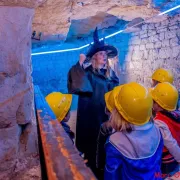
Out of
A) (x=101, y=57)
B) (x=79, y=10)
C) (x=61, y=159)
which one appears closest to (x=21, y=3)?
(x=61, y=159)

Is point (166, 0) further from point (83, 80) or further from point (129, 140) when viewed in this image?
point (129, 140)

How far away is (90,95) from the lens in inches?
93.4

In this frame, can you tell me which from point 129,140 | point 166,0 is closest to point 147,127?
point 129,140

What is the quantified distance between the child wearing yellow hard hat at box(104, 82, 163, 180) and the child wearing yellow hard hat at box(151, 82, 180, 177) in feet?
0.84

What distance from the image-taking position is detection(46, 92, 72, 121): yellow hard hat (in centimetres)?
228

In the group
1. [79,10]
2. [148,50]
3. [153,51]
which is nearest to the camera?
[79,10]

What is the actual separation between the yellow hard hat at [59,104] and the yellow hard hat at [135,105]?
0.86 meters

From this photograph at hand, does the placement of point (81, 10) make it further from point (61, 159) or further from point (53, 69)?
point (61, 159)

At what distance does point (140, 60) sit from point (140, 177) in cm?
382

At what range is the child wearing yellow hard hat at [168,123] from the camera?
176cm

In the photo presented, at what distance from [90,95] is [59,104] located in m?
0.35

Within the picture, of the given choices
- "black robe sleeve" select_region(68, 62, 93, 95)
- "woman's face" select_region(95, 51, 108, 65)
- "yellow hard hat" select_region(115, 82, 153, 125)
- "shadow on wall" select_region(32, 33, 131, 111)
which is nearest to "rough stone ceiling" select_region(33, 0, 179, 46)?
"woman's face" select_region(95, 51, 108, 65)

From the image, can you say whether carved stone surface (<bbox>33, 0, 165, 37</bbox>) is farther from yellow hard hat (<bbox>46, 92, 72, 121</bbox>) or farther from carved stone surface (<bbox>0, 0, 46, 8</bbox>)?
carved stone surface (<bbox>0, 0, 46, 8</bbox>)

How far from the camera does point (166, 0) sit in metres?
3.65
